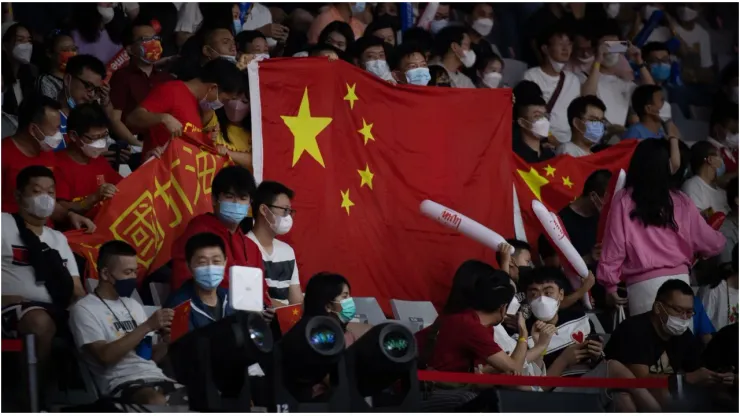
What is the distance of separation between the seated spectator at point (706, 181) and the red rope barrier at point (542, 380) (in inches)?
158

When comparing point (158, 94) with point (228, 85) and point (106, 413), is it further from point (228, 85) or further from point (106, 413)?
point (106, 413)

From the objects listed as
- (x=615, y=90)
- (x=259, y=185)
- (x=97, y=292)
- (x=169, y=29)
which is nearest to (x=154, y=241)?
(x=259, y=185)

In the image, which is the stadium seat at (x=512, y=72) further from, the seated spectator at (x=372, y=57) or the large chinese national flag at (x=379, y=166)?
the seated spectator at (x=372, y=57)

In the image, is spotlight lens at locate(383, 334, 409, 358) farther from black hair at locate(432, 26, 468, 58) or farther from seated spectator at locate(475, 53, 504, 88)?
seated spectator at locate(475, 53, 504, 88)

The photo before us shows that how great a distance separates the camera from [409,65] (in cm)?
1180

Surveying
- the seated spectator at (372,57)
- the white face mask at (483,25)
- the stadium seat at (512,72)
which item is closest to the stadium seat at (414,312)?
the seated spectator at (372,57)

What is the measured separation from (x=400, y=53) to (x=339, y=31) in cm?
65

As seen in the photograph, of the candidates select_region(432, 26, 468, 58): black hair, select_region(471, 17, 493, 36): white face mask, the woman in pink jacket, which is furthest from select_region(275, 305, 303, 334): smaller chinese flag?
select_region(471, 17, 493, 36): white face mask

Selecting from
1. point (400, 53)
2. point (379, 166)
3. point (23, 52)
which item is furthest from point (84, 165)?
point (400, 53)

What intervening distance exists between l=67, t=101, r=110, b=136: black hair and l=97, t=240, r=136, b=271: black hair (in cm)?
124

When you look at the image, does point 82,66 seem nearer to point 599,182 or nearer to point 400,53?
point 400,53

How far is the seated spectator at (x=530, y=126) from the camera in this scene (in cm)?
1222

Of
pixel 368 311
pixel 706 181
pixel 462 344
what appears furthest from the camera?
pixel 706 181

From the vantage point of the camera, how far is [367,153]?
36.1ft
